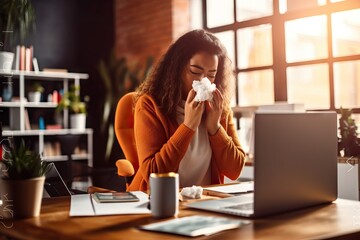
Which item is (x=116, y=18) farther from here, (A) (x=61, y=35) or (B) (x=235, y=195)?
(B) (x=235, y=195)

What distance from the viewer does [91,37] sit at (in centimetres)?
620

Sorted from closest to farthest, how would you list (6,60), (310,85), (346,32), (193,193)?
(193,193) < (346,32) < (310,85) < (6,60)

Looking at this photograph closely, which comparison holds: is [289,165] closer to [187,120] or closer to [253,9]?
[187,120]

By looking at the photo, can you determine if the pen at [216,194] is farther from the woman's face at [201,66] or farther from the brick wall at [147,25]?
the brick wall at [147,25]

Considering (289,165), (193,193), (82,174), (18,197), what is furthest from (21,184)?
(82,174)

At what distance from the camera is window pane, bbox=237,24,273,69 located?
15.1ft

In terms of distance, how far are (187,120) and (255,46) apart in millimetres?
3150

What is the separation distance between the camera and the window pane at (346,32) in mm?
3928

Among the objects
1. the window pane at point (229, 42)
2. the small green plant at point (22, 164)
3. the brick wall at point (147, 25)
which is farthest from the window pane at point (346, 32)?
the small green plant at point (22, 164)

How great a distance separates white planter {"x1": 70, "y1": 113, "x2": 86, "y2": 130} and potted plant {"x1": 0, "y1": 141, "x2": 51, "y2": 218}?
4.53 meters

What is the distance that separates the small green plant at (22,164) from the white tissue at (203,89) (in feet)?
2.48

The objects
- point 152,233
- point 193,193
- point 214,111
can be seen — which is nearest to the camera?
point 152,233

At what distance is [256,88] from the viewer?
186 inches

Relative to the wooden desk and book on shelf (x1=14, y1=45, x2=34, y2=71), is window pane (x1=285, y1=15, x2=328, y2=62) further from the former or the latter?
the wooden desk
